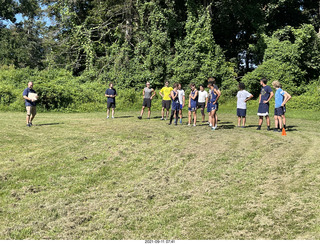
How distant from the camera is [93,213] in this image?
4.70 m

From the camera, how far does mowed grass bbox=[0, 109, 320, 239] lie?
4184 mm

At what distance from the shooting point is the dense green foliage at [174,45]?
96.5 feet

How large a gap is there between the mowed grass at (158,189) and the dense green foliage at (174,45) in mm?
18203

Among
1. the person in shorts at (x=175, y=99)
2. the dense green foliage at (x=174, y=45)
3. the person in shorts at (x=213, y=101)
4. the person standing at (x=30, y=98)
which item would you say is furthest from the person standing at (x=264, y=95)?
the dense green foliage at (x=174, y=45)

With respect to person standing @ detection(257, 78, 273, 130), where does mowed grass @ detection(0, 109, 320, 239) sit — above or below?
below

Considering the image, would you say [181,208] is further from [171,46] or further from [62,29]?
[62,29]

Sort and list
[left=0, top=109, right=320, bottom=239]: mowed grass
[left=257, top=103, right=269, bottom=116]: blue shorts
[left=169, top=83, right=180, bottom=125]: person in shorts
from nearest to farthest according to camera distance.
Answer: [left=0, top=109, right=320, bottom=239]: mowed grass, [left=257, top=103, right=269, bottom=116]: blue shorts, [left=169, top=83, right=180, bottom=125]: person in shorts

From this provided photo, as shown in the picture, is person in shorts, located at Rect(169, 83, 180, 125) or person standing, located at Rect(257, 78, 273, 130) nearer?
person standing, located at Rect(257, 78, 273, 130)

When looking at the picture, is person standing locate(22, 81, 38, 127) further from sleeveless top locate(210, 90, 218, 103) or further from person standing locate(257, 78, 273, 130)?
person standing locate(257, 78, 273, 130)

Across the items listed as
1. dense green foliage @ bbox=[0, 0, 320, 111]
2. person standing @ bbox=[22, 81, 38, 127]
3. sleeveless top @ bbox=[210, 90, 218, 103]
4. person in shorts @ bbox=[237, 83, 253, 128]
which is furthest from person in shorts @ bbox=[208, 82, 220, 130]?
dense green foliage @ bbox=[0, 0, 320, 111]

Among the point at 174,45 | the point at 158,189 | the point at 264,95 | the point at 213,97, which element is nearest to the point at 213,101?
the point at 213,97

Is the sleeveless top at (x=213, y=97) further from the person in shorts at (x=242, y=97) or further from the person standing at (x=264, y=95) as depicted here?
the person standing at (x=264, y=95)

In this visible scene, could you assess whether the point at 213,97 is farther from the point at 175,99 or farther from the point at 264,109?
the point at 175,99

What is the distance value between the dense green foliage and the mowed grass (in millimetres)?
18203
